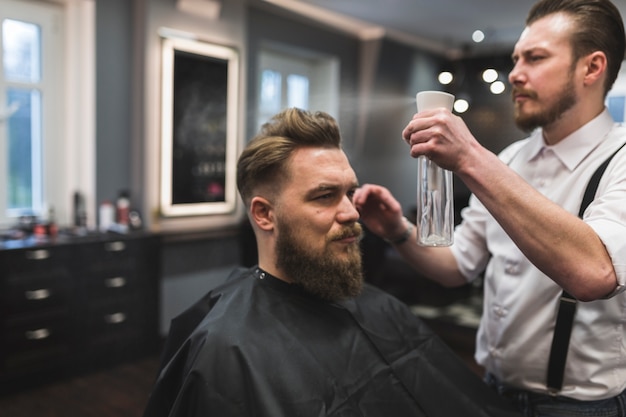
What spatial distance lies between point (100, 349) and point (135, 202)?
1057mm

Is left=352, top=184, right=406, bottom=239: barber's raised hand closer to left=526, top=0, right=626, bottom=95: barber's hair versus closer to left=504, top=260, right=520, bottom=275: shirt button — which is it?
left=504, top=260, right=520, bottom=275: shirt button

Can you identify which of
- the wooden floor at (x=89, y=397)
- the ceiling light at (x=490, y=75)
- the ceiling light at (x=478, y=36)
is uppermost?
the ceiling light at (x=478, y=36)

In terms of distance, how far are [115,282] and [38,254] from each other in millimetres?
531

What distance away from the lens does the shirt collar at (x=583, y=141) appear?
1.24 meters

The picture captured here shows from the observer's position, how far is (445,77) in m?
2.36

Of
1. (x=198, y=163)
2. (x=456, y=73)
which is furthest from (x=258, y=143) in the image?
(x=198, y=163)

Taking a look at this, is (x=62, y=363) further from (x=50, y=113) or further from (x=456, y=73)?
(x=456, y=73)

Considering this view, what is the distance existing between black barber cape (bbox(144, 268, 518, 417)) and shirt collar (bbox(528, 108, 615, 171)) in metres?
0.63

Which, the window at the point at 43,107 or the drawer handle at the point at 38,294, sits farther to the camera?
the window at the point at 43,107

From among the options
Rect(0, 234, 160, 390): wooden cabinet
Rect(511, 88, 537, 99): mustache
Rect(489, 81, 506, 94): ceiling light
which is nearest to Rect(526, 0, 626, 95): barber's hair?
Rect(511, 88, 537, 99): mustache

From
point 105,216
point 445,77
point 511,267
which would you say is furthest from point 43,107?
point 511,267

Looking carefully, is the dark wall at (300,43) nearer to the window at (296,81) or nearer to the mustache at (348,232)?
the window at (296,81)

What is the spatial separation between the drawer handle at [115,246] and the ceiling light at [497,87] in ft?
8.12

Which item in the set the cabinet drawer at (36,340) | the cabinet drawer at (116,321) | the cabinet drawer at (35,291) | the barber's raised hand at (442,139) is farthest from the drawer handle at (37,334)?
the barber's raised hand at (442,139)
